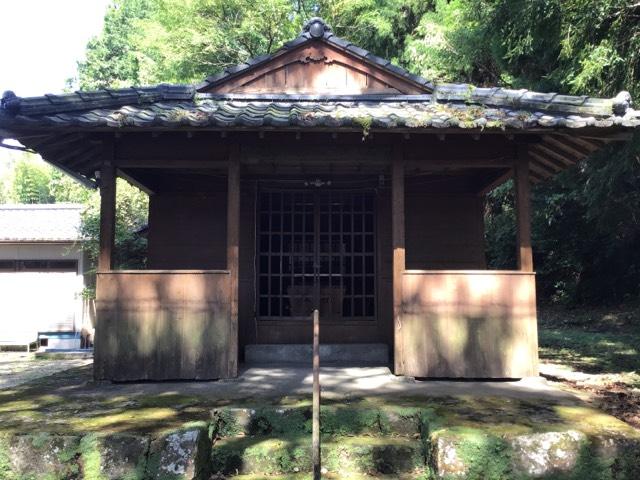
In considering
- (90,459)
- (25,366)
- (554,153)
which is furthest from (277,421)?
(25,366)

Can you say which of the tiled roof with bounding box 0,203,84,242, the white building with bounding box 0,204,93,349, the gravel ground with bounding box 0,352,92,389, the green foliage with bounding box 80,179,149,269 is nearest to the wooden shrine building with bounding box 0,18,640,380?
the gravel ground with bounding box 0,352,92,389

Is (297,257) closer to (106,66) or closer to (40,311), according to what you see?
(40,311)

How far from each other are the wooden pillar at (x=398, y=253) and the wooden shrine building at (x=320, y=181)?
0.02m

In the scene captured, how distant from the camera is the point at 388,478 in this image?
4.42m

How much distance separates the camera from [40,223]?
53.5 ft

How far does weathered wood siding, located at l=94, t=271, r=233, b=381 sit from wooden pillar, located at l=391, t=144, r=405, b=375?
2.13 m

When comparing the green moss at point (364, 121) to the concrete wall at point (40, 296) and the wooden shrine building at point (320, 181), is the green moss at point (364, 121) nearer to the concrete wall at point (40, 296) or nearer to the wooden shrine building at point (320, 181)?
the wooden shrine building at point (320, 181)

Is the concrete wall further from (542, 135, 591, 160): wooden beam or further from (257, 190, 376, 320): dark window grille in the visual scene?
(542, 135, 591, 160): wooden beam

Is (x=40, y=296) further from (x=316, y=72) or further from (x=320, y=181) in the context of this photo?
(x=316, y=72)

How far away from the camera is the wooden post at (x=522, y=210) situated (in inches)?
270

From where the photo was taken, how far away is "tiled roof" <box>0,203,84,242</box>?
14931 mm

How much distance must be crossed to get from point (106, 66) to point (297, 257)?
28738mm

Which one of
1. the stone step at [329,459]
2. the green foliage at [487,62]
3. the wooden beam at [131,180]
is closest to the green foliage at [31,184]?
the green foliage at [487,62]

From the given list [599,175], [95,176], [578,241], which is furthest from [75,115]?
[578,241]
